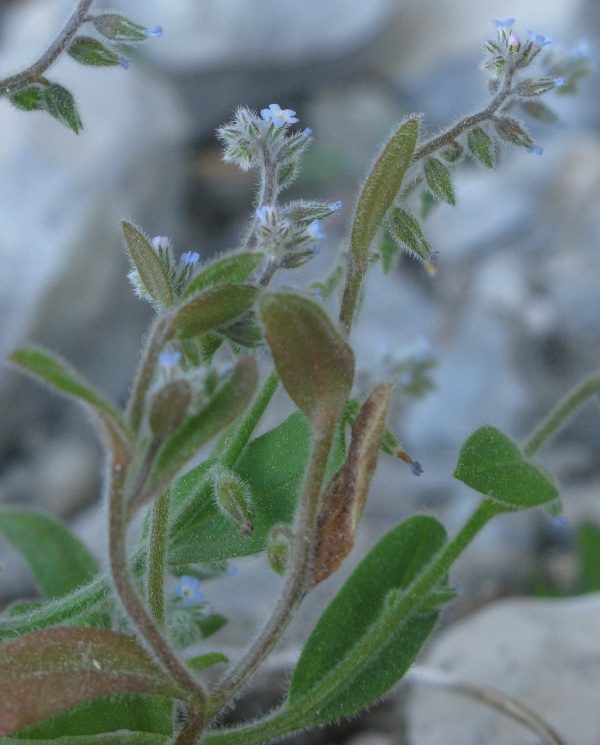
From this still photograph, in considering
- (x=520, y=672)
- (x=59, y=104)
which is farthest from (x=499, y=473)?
(x=520, y=672)

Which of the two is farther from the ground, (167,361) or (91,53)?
(91,53)

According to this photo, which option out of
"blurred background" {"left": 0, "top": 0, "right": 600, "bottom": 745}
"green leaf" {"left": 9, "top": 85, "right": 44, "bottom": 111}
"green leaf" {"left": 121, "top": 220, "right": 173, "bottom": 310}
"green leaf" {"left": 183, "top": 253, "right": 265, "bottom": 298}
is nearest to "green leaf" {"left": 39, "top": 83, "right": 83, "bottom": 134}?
"green leaf" {"left": 9, "top": 85, "right": 44, "bottom": 111}

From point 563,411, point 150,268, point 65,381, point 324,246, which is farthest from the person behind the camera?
point 324,246

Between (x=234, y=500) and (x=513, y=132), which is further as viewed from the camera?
(x=513, y=132)

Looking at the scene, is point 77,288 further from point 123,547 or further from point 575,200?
point 123,547

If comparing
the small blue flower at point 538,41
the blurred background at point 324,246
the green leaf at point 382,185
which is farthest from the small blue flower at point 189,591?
the blurred background at point 324,246

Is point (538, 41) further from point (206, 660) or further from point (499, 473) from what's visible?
point (206, 660)
